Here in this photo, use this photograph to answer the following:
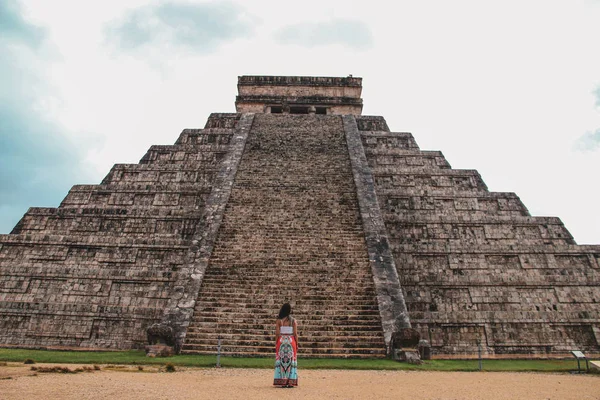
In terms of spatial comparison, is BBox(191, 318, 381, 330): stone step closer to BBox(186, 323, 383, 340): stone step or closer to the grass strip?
BBox(186, 323, 383, 340): stone step

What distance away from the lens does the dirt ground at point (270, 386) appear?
4.52 meters

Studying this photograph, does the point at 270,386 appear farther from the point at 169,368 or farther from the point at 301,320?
the point at 301,320

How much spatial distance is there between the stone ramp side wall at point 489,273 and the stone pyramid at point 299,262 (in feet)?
0.12

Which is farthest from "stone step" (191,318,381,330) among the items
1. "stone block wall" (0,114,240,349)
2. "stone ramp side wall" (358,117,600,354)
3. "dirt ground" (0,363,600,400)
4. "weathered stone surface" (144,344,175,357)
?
"dirt ground" (0,363,600,400)

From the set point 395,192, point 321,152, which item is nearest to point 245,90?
Result: point 321,152

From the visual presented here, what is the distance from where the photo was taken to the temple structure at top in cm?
2222

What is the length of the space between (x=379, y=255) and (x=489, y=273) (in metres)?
3.19

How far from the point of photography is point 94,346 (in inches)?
380

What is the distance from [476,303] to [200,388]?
25.8 feet

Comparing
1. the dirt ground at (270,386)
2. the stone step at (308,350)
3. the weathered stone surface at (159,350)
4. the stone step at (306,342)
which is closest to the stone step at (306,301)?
the stone step at (306,342)

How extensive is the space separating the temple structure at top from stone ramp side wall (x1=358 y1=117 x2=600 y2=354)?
383 inches

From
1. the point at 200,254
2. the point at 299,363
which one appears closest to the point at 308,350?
the point at 299,363

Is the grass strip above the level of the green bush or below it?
above

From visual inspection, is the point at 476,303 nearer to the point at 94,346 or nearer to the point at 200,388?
the point at 200,388
